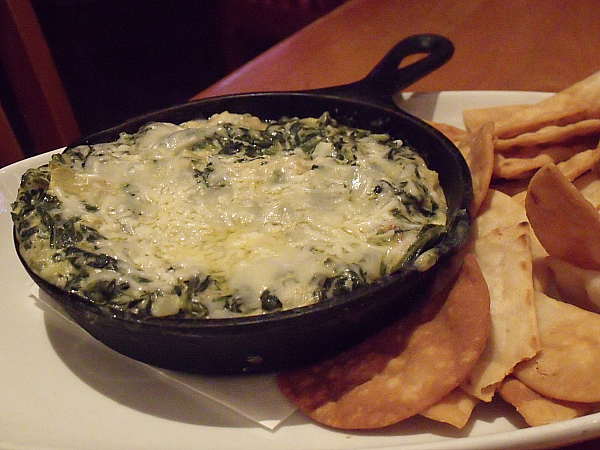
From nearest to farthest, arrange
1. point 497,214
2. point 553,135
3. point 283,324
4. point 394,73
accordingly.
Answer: point 283,324
point 497,214
point 553,135
point 394,73

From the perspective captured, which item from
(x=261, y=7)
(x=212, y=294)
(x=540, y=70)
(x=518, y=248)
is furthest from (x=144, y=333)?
(x=261, y=7)

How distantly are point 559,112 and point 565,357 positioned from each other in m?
0.80

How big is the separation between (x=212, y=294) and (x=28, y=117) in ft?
7.33

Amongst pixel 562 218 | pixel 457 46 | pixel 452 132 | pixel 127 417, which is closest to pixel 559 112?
pixel 452 132

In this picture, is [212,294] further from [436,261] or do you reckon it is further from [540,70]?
[540,70]

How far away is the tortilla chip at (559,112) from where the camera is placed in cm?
159

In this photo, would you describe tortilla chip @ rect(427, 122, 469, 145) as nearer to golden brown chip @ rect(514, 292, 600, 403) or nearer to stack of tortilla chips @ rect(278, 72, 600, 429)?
stack of tortilla chips @ rect(278, 72, 600, 429)

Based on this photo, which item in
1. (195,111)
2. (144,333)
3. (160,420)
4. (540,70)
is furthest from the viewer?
(540,70)

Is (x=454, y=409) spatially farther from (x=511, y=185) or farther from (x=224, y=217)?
(x=511, y=185)

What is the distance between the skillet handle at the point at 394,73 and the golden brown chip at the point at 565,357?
2.71 ft

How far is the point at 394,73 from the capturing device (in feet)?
6.38

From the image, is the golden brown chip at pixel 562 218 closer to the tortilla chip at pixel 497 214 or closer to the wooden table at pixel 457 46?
the tortilla chip at pixel 497 214

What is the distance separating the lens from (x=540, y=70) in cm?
246

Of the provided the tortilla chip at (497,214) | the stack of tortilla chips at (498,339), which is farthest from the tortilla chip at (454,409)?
the tortilla chip at (497,214)
